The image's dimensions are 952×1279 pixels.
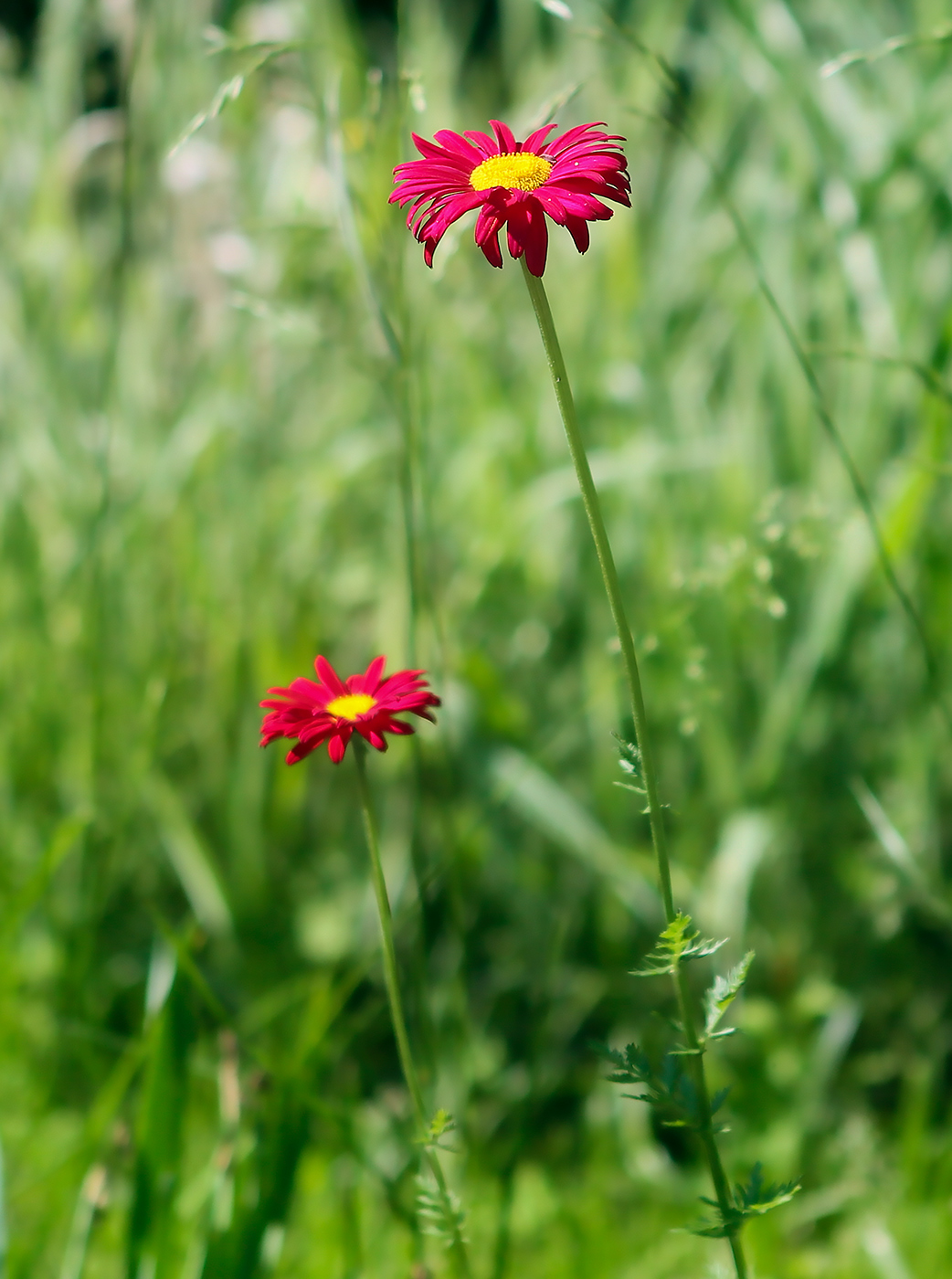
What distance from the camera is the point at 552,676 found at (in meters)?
1.55

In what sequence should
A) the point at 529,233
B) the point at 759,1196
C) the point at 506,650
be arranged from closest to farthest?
the point at 529,233
the point at 759,1196
the point at 506,650

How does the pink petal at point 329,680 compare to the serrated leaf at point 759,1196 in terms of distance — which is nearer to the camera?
the serrated leaf at point 759,1196

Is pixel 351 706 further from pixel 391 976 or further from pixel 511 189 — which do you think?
pixel 511 189

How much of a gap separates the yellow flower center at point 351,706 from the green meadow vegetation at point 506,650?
42 cm

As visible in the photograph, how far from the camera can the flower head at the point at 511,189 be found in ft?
1.49

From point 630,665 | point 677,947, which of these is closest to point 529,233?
point 630,665

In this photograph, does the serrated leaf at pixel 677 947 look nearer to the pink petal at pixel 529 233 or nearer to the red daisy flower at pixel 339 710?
the red daisy flower at pixel 339 710

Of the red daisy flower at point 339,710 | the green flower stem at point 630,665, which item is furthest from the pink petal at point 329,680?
the green flower stem at point 630,665

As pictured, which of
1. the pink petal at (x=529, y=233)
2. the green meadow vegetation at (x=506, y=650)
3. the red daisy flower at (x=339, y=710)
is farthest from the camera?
the green meadow vegetation at (x=506, y=650)

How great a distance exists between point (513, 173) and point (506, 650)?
3.57 ft

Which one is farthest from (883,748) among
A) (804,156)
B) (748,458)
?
(804,156)

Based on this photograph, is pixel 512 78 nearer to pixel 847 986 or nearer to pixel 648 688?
pixel 648 688

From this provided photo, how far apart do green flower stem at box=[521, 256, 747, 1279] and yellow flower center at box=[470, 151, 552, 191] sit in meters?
0.03

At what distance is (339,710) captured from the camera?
0.58 m
